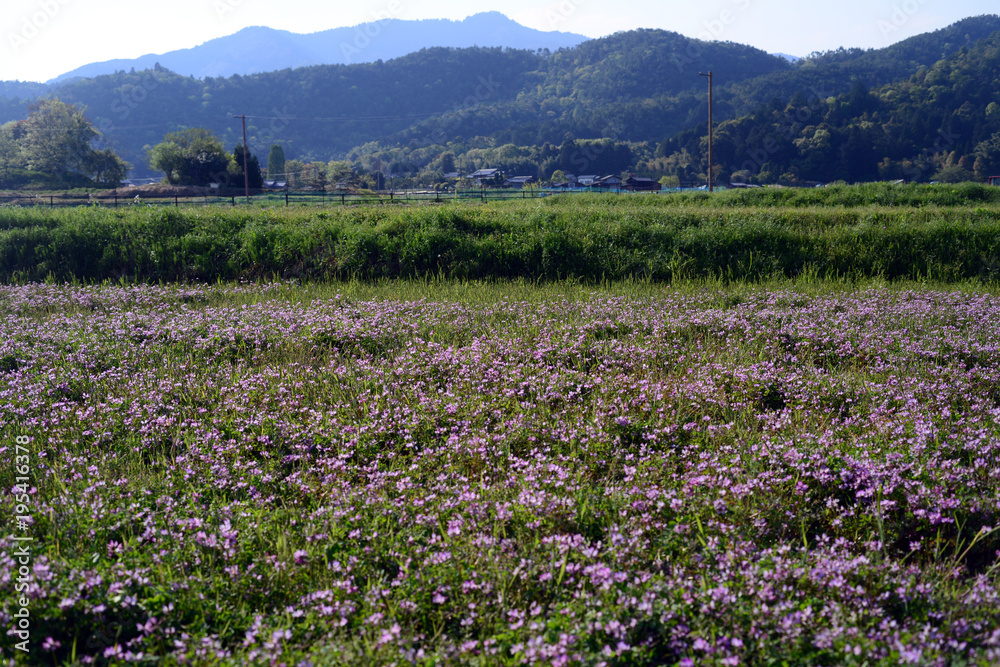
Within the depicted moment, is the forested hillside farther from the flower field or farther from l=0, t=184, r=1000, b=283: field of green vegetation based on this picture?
the flower field

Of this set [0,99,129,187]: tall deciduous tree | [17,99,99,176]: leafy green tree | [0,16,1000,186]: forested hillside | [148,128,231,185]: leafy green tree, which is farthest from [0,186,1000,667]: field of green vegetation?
[17,99,99,176]: leafy green tree

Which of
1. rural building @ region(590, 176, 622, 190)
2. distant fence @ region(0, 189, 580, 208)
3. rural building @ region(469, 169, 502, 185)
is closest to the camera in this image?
distant fence @ region(0, 189, 580, 208)

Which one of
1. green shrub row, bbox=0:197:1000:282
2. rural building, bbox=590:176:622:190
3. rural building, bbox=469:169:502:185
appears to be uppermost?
rural building, bbox=469:169:502:185

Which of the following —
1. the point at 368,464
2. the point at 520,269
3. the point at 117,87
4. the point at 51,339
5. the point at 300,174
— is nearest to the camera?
the point at 368,464

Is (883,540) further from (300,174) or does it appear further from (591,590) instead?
(300,174)

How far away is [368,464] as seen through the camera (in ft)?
16.6

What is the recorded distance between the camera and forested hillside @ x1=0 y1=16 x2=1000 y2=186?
82750 millimetres

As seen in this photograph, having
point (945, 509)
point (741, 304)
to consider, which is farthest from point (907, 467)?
point (741, 304)

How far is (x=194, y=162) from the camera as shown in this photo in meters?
66.6

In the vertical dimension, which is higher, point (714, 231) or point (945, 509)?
point (714, 231)

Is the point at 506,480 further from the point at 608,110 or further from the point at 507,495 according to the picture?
the point at 608,110

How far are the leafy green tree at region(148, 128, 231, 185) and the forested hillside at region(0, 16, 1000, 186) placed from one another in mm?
11859

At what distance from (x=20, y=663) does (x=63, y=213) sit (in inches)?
754

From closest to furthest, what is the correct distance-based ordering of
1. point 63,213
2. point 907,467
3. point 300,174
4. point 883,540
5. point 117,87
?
point 883,540
point 907,467
point 63,213
point 300,174
point 117,87
